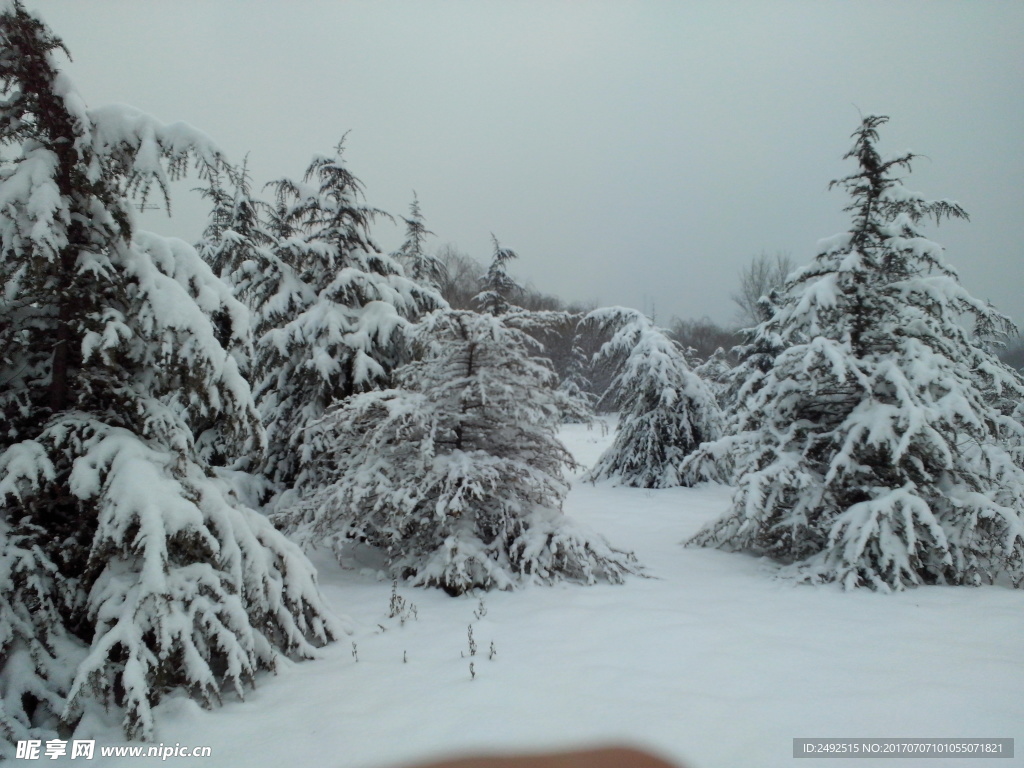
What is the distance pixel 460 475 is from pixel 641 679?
7.78 ft

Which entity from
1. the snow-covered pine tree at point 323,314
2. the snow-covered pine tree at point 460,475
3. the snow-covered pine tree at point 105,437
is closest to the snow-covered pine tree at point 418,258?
the snow-covered pine tree at point 323,314

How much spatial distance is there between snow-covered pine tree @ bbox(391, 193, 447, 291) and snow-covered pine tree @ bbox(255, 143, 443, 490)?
311cm

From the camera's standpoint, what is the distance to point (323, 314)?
23.2 feet

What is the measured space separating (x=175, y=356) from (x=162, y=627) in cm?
156

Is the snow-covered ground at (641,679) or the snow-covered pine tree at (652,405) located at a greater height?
the snow-covered pine tree at (652,405)

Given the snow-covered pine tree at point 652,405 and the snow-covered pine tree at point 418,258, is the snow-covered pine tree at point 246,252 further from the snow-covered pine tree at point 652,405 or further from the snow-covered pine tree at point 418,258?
the snow-covered pine tree at point 652,405

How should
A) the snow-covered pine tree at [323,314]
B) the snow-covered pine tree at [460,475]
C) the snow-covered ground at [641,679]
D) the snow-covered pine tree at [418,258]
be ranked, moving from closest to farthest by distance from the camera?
the snow-covered ground at [641,679] < the snow-covered pine tree at [460,475] < the snow-covered pine tree at [323,314] < the snow-covered pine tree at [418,258]

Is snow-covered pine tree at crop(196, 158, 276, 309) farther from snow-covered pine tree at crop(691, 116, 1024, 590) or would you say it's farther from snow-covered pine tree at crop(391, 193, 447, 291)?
snow-covered pine tree at crop(691, 116, 1024, 590)

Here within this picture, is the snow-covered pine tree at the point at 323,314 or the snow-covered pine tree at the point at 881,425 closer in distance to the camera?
the snow-covered pine tree at the point at 881,425

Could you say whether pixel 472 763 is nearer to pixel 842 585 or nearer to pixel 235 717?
pixel 235 717

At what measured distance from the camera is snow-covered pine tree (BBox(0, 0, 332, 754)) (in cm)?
296

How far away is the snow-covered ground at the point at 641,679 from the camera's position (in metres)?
2.89

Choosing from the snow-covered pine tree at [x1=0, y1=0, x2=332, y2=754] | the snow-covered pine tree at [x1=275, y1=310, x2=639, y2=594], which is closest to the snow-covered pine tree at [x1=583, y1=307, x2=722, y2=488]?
the snow-covered pine tree at [x1=275, y1=310, x2=639, y2=594]

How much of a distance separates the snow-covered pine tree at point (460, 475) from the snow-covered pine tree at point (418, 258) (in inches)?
221
